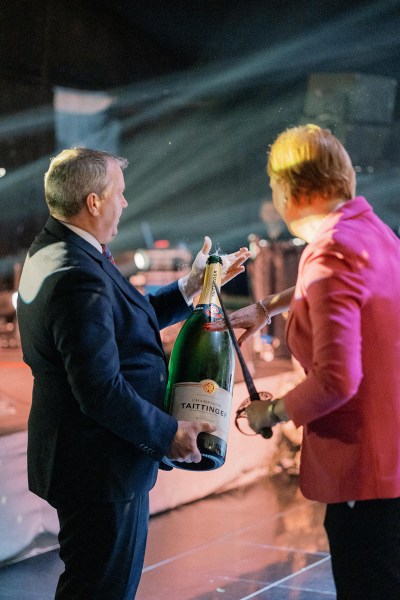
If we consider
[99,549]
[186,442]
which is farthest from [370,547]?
[99,549]

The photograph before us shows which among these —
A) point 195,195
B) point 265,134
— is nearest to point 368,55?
point 265,134

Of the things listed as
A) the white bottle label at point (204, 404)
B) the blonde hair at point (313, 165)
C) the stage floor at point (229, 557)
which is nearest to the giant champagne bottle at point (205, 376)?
the white bottle label at point (204, 404)

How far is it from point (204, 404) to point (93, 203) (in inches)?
18.8

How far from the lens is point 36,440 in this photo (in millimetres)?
1667

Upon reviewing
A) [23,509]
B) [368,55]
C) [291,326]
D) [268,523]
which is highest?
[368,55]

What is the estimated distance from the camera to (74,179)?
164 centimetres

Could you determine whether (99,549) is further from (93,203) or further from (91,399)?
(93,203)

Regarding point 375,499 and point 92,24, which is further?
point 92,24

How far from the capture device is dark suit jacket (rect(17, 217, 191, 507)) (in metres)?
1.54

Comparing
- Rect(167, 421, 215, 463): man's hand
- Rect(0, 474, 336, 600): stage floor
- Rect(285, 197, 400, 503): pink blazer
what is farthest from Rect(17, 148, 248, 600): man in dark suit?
Rect(0, 474, 336, 600): stage floor

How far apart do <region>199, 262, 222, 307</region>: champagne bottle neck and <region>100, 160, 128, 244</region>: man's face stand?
282 mm

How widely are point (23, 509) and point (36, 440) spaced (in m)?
1.29

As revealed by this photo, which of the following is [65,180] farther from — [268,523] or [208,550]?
[268,523]

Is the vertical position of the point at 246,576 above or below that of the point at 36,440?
below
